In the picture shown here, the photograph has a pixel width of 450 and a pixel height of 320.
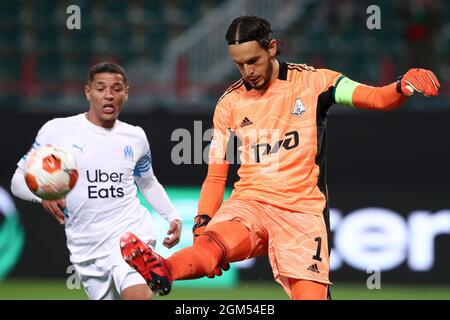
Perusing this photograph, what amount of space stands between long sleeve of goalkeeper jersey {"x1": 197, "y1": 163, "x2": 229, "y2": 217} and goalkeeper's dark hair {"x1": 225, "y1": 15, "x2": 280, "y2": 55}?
0.72 meters

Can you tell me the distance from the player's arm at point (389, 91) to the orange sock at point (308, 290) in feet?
3.19

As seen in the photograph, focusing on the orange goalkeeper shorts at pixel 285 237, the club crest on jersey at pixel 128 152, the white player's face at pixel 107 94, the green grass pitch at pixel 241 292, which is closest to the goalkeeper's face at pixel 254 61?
the orange goalkeeper shorts at pixel 285 237

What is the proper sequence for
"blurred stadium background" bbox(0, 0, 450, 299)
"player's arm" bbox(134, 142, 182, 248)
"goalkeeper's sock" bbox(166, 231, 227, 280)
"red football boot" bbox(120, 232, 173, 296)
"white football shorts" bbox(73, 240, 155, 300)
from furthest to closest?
"blurred stadium background" bbox(0, 0, 450, 299) < "player's arm" bbox(134, 142, 182, 248) < "white football shorts" bbox(73, 240, 155, 300) < "goalkeeper's sock" bbox(166, 231, 227, 280) < "red football boot" bbox(120, 232, 173, 296)

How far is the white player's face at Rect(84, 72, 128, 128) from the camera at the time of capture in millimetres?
6184

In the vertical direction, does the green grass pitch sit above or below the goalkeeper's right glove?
below

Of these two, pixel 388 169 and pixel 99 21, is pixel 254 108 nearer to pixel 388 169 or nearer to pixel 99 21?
pixel 388 169

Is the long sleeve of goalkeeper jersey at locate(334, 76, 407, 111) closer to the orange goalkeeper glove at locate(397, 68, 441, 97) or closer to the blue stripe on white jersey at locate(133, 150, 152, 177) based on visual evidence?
the orange goalkeeper glove at locate(397, 68, 441, 97)

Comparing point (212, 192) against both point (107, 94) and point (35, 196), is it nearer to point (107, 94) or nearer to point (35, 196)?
point (107, 94)

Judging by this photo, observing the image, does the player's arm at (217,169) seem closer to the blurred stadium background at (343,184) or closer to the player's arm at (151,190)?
the player's arm at (151,190)

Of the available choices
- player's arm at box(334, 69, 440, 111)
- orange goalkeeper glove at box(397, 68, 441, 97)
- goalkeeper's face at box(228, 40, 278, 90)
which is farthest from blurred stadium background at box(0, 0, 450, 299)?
orange goalkeeper glove at box(397, 68, 441, 97)

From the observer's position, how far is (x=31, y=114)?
10.6 m

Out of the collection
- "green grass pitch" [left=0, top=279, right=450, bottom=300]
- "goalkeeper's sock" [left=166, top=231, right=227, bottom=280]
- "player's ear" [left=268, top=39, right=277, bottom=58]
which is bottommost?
"green grass pitch" [left=0, top=279, right=450, bottom=300]

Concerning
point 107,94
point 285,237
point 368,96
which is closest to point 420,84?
point 368,96
